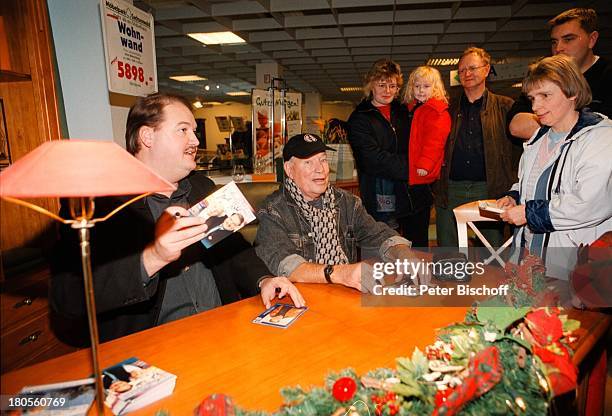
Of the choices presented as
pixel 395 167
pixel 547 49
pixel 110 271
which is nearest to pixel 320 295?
pixel 110 271

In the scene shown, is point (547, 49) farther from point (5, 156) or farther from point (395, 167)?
point (5, 156)

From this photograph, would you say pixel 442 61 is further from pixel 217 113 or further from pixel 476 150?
pixel 217 113

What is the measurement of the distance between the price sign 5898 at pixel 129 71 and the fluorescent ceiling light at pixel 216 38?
5.17m

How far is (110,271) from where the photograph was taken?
1.25 m

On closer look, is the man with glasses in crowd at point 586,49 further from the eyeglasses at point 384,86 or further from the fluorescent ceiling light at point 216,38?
the fluorescent ceiling light at point 216,38

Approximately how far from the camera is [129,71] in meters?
2.66

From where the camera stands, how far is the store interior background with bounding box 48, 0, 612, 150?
2.81m

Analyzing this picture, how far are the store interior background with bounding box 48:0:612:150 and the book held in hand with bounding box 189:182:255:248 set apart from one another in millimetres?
2037

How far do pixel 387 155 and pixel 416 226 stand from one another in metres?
0.61

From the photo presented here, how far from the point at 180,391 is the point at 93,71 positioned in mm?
2536

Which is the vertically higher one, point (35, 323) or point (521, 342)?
point (521, 342)

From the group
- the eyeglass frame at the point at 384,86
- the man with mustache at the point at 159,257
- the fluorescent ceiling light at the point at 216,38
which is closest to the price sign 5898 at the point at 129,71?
the man with mustache at the point at 159,257

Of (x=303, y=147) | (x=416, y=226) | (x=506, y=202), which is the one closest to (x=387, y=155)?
(x=416, y=226)

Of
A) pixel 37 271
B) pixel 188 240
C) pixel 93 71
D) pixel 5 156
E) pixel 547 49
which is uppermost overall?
pixel 547 49
